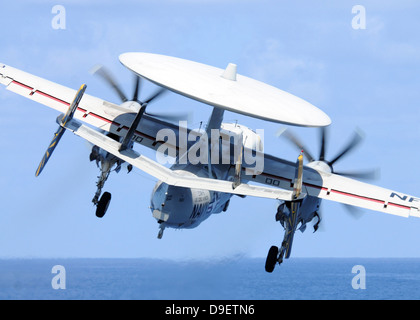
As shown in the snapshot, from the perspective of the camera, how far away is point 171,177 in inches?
1277

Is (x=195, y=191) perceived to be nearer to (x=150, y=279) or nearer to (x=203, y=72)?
(x=203, y=72)

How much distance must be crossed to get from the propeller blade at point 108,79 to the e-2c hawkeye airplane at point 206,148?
0.06m

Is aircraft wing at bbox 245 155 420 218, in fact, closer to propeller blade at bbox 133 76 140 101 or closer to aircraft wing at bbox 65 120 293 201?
aircraft wing at bbox 65 120 293 201

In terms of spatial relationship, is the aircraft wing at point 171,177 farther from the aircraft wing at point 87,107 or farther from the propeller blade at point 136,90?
the propeller blade at point 136,90

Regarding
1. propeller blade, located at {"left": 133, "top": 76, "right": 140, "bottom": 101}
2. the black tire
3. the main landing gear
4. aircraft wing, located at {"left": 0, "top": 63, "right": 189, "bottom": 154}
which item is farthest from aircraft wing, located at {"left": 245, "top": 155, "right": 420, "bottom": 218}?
propeller blade, located at {"left": 133, "top": 76, "right": 140, "bottom": 101}

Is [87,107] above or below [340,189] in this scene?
above

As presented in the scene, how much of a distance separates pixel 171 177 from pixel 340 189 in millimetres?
11688

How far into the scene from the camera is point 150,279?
146 feet

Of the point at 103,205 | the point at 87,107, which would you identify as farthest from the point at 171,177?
the point at 87,107

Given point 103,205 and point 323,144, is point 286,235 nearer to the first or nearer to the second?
point 323,144

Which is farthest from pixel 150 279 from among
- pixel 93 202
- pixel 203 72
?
pixel 203 72

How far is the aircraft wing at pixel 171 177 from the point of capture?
32562 mm

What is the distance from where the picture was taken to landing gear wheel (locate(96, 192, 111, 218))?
4078cm
